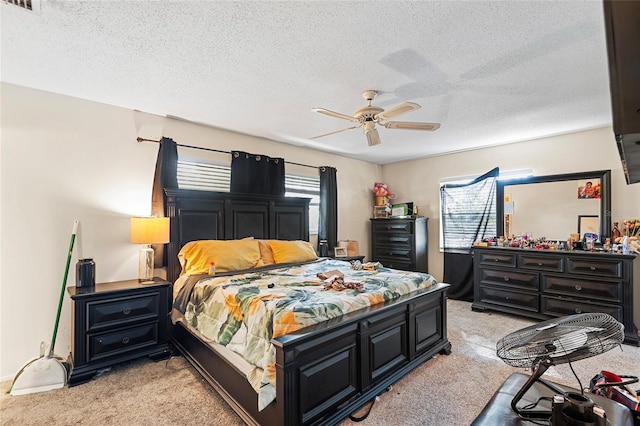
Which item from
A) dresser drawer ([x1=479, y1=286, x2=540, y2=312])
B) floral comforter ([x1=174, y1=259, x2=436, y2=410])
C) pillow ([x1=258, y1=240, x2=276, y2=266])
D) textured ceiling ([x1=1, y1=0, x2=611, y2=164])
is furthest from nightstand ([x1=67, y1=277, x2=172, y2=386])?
dresser drawer ([x1=479, y1=286, x2=540, y2=312])

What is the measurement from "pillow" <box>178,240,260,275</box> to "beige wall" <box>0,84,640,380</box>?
0.60 metres

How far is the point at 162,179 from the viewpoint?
11.2ft

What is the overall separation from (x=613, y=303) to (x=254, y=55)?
4.39 meters

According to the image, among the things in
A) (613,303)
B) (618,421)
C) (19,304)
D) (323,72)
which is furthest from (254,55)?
(613,303)

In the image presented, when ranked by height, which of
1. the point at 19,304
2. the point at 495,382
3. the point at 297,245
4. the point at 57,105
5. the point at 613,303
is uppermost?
the point at 57,105

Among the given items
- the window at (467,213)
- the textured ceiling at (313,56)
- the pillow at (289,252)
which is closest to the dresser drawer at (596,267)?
the window at (467,213)

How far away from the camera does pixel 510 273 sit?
4.13 meters

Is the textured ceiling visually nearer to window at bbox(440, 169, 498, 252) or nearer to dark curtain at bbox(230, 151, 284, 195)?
dark curtain at bbox(230, 151, 284, 195)

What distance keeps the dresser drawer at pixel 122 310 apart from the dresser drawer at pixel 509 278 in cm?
413

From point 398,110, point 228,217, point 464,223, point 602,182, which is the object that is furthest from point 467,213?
point 228,217

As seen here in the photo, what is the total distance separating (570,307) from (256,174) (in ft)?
13.7

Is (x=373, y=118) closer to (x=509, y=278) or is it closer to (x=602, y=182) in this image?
(x=509, y=278)

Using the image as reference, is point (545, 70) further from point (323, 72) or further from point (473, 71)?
point (323, 72)

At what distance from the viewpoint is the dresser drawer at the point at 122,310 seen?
262 centimetres
